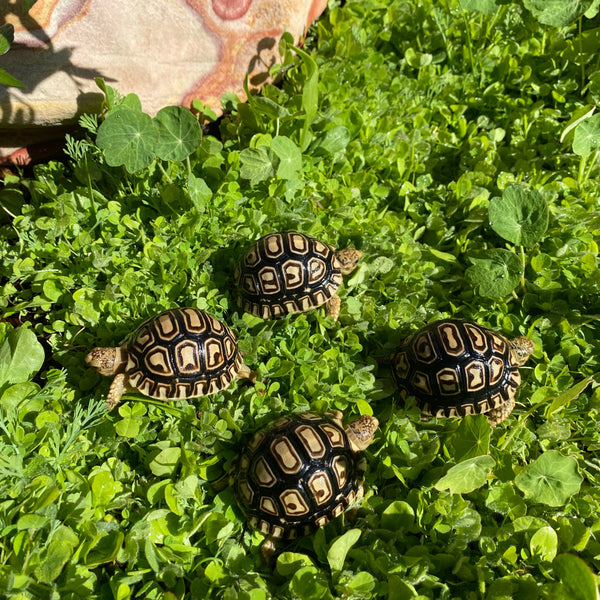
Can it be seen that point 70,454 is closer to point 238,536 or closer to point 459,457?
point 238,536

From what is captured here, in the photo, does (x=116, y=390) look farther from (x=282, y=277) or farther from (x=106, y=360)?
(x=282, y=277)

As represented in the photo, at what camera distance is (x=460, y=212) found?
4.35 meters

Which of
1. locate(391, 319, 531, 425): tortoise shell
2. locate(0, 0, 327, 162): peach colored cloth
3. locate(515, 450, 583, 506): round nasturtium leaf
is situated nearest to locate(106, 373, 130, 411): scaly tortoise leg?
locate(391, 319, 531, 425): tortoise shell

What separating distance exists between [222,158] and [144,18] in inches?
49.6

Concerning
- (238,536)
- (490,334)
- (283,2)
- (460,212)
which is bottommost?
(238,536)

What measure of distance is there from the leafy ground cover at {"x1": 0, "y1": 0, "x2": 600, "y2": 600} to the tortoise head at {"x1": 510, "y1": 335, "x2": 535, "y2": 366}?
0.15 m

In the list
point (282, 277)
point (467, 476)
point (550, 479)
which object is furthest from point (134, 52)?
point (550, 479)

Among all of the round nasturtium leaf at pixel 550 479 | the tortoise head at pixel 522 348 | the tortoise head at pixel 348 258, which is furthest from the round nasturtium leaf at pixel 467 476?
the tortoise head at pixel 348 258

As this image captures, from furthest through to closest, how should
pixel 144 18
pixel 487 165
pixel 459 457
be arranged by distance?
pixel 487 165
pixel 144 18
pixel 459 457

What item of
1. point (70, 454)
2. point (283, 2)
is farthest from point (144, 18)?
point (70, 454)

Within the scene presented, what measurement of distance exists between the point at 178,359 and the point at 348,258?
4.65 ft

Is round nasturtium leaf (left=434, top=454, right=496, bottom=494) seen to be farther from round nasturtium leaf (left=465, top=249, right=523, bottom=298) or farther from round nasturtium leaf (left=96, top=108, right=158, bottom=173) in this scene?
round nasturtium leaf (left=96, top=108, right=158, bottom=173)

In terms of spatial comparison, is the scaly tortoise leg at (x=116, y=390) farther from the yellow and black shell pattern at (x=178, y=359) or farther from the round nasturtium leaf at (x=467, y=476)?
the round nasturtium leaf at (x=467, y=476)

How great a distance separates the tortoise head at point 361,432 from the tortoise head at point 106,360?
4.75 feet
